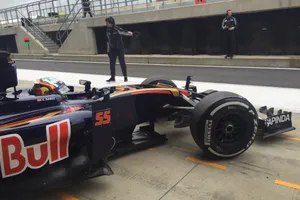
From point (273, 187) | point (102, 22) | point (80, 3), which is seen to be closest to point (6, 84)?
point (273, 187)

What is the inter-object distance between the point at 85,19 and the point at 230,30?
10.4 meters

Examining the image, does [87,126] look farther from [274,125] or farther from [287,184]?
[274,125]

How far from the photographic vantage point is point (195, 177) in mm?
3299

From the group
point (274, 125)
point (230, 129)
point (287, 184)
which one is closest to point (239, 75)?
point (274, 125)

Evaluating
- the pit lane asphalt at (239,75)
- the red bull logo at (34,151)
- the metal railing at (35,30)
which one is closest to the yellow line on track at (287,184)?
the red bull logo at (34,151)

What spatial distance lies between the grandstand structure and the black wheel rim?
905cm

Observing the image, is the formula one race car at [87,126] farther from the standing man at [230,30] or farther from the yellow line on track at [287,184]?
the standing man at [230,30]

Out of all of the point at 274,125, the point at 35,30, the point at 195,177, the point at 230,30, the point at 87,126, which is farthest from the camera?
the point at 35,30

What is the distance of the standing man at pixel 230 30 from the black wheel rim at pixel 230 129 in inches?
349

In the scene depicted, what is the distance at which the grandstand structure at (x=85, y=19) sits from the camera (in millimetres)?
12781

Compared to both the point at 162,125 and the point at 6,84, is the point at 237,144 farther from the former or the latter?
the point at 6,84

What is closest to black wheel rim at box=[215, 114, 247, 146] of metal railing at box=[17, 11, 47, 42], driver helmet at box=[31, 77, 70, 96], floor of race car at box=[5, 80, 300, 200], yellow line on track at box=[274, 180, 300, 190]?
floor of race car at box=[5, 80, 300, 200]

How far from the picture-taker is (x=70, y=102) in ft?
11.0

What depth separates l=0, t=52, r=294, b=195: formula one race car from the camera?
2732mm
